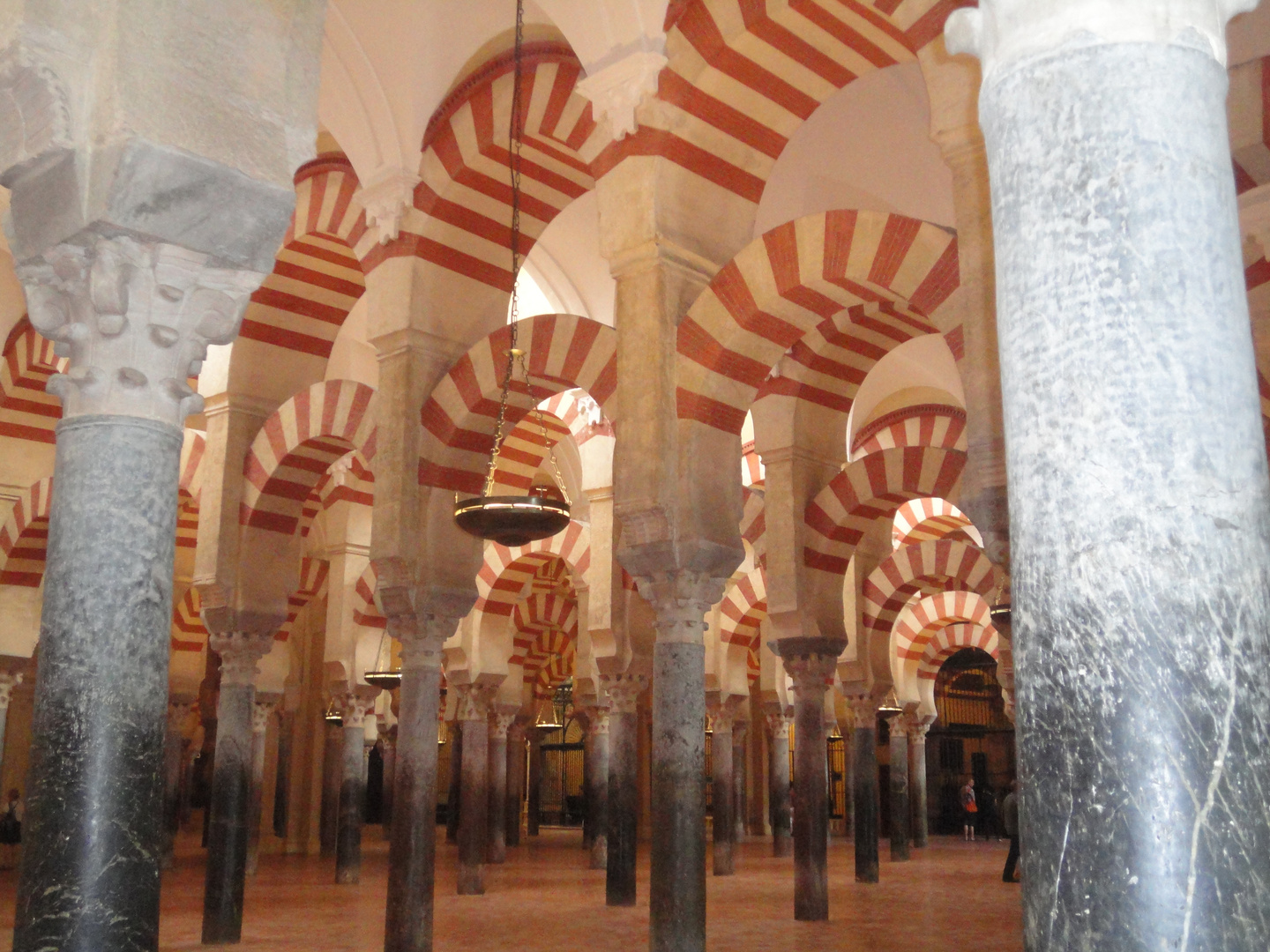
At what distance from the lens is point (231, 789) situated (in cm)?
711

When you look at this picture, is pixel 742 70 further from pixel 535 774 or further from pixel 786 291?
pixel 535 774

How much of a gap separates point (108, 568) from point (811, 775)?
214 inches

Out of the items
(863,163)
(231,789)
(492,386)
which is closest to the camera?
(492,386)

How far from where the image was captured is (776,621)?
752 centimetres

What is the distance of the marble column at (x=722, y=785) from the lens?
33.2ft

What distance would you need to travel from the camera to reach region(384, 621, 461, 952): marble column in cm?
601

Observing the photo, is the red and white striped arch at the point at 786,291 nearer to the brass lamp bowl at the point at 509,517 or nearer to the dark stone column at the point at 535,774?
the brass lamp bowl at the point at 509,517

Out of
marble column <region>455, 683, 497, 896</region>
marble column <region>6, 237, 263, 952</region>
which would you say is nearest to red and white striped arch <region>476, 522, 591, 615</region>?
marble column <region>455, 683, 497, 896</region>

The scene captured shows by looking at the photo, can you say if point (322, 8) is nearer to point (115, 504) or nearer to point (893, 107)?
point (115, 504)

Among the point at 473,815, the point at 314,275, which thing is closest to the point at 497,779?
the point at 473,815

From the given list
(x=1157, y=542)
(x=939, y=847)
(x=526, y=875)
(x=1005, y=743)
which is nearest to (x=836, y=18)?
(x=1157, y=542)

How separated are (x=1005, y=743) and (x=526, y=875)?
423 inches

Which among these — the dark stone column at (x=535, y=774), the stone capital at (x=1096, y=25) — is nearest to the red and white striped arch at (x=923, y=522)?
the dark stone column at (x=535, y=774)

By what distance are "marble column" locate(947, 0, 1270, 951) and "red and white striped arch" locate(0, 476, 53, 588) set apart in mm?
9431
